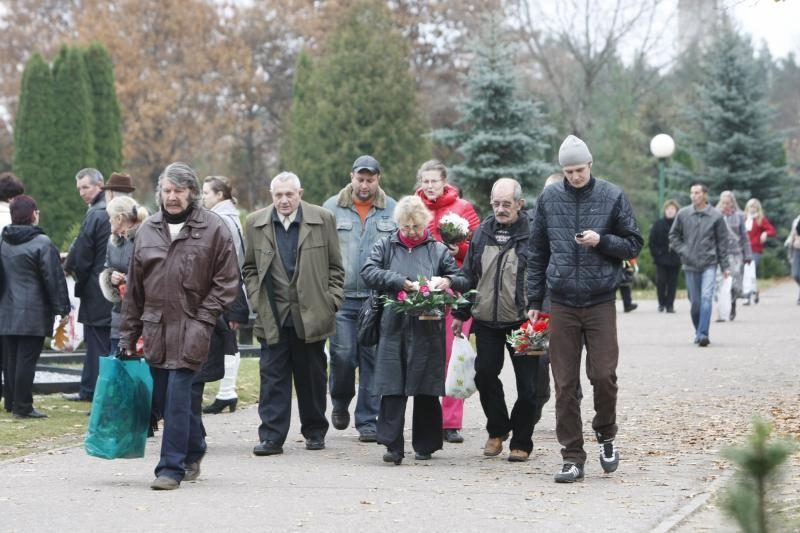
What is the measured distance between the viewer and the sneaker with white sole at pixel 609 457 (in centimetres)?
858

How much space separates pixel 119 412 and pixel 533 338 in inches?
106

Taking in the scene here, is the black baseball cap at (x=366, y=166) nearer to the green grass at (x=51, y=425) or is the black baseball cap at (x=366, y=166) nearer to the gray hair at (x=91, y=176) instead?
the green grass at (x=51, y=425)

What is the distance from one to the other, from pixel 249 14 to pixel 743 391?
45679 millimetres

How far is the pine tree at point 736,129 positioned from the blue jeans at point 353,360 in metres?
34.4

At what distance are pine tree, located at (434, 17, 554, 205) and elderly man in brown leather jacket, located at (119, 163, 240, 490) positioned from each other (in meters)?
24.7

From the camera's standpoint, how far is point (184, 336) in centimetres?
809

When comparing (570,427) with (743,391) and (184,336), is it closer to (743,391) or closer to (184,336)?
(184,336)

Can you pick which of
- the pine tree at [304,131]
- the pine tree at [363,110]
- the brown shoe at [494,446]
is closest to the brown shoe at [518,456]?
the brown shoe at [494,446]

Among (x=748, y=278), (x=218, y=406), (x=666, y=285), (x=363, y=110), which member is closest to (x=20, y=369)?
(x=218, y=406)

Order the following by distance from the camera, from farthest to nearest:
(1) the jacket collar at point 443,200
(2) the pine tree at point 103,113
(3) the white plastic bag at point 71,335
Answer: (2) the pine tree at point 103,113, (3) the white plastic bag at point 71,335, (1) the jacket collar at point 443,200

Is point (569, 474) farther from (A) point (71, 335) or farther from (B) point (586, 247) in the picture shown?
(A) point (71, 335)

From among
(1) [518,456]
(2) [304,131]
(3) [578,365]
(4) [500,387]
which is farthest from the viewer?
(2) [304,131]

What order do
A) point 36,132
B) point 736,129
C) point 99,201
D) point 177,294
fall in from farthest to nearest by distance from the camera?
point 736,129
point 36,132
point 99,201
point 177,294

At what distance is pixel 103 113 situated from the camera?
134 feet
